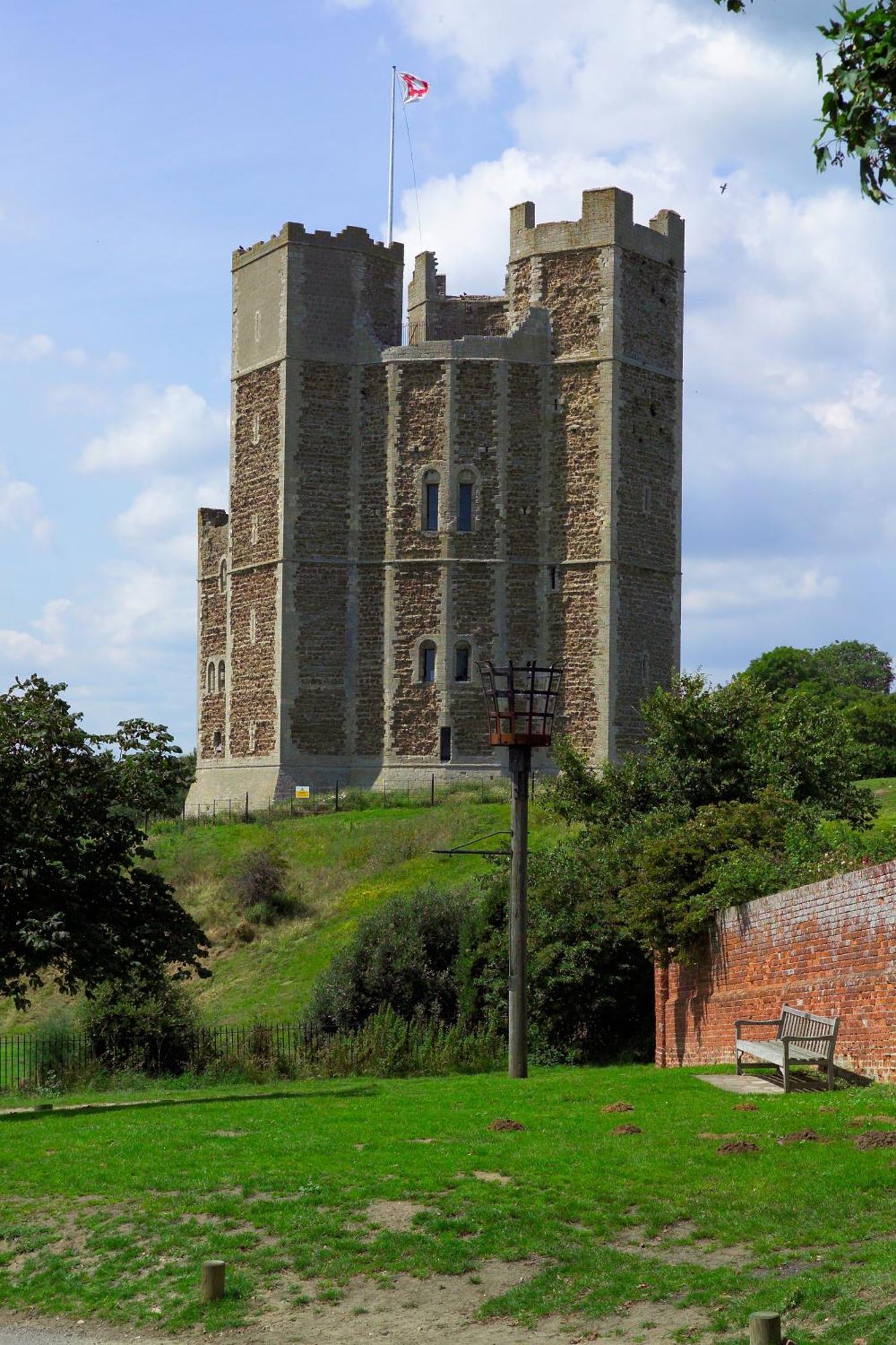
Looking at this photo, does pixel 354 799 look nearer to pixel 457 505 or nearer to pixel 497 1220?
pixel 457 505

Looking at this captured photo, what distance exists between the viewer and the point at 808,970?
61.5ft

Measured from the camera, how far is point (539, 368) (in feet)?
185

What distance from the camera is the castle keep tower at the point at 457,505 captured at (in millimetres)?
55562

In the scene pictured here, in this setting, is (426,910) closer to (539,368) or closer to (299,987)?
(299,987)

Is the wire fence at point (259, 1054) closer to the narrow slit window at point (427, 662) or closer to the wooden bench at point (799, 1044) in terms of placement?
the wooden bench at point (799, 1044)

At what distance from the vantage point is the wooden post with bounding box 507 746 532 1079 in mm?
22234

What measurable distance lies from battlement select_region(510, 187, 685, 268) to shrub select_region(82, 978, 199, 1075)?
33169 mm

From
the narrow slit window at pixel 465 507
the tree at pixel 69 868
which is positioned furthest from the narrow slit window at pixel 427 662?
the tree at pixel 69 868

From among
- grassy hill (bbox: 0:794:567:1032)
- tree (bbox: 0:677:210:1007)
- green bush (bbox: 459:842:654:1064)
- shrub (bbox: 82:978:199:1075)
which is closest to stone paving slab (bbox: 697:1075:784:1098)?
tree (bbox: 0:677:210:1007)

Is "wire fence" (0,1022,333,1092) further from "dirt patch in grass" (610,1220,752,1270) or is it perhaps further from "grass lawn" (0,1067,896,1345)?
"dirt patch in grass" (610,1220,752,1270)

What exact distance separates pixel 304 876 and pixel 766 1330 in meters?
36.9

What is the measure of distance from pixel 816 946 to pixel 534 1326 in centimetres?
849

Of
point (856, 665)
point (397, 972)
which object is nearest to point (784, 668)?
point (856, 665)

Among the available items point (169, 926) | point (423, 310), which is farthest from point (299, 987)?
point (423, 310)
